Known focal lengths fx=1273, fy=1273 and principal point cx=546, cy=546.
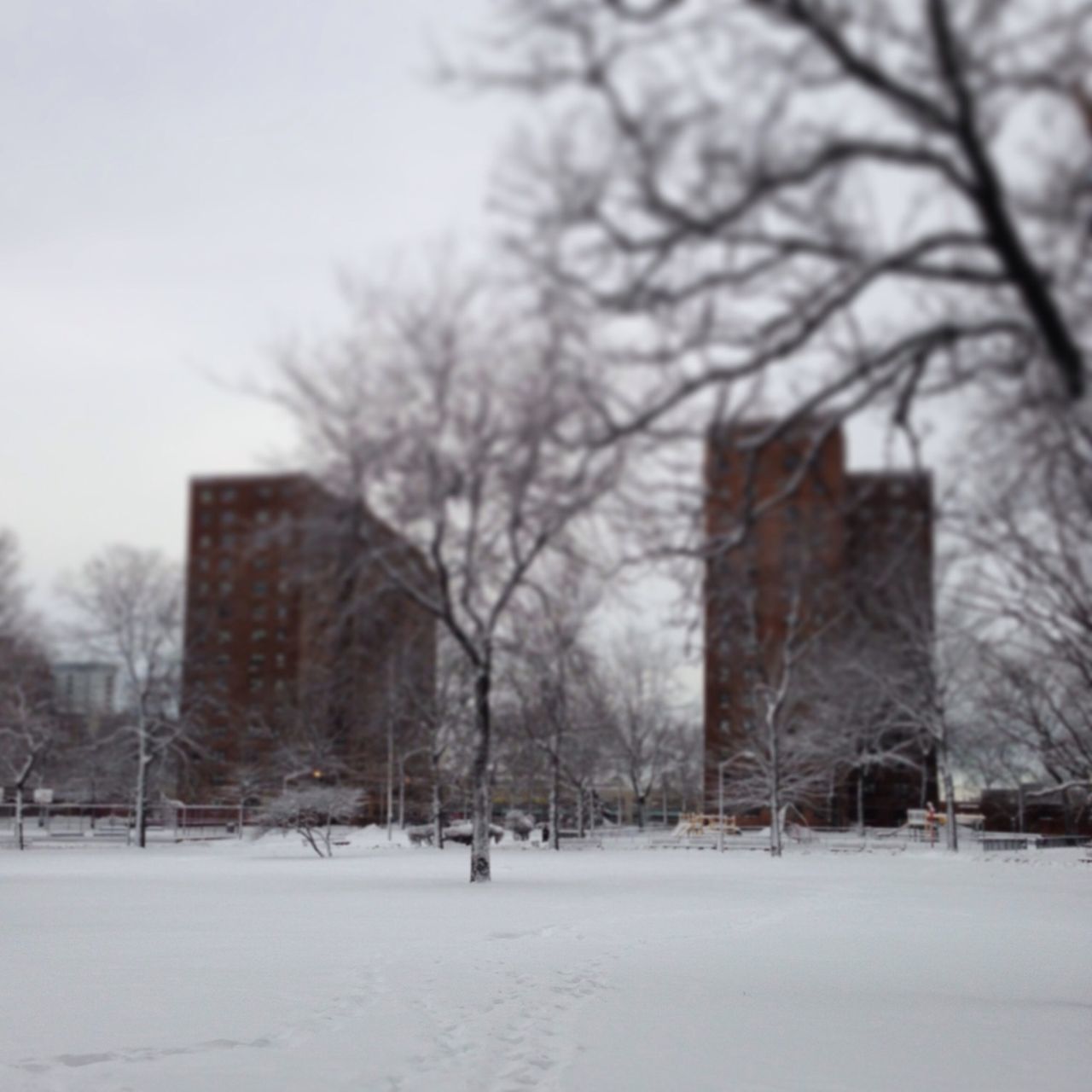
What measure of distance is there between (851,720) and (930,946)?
35905mm

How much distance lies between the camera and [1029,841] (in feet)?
153

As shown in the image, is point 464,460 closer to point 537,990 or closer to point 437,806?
point 537,990

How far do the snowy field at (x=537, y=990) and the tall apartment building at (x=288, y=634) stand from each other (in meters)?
5.10

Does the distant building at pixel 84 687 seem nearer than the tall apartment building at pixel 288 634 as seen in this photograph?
No

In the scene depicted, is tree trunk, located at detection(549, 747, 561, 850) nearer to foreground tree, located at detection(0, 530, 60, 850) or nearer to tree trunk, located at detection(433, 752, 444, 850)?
tree trunk, located at detection(433, 752, 444, 850)

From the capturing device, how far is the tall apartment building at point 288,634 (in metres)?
19.6

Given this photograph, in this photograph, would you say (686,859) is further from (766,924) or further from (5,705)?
(5,705)

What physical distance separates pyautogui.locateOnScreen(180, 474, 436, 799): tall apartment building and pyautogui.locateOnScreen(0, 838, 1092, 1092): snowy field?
5.10 m

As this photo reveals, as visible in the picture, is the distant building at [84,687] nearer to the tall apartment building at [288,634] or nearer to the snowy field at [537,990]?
the tall apartment building at [288,634]

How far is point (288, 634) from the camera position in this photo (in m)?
88.2

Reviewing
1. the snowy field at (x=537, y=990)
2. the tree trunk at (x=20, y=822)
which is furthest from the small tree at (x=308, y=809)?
the snowy field at (x=537, y=990)

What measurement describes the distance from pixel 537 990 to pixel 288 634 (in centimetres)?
7928

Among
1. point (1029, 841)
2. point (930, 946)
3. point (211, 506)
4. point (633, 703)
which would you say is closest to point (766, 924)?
point (930, 946)

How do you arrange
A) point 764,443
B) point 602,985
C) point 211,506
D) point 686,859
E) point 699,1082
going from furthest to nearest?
1. point 211,506
2. point 686,859
3. point 602,985
4. point 699,1082
5. point 764,443
